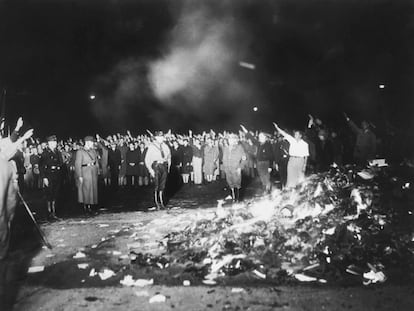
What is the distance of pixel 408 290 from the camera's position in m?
5.14

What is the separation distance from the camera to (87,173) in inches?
410

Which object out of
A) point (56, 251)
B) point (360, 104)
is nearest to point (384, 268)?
point (56, 251)

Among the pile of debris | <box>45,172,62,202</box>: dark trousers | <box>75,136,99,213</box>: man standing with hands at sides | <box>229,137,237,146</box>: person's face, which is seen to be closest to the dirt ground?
the pile of debris

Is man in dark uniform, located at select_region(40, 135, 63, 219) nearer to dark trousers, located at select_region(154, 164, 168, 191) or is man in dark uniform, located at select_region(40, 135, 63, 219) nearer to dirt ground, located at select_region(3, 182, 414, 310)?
dirt ground, located at select_region(3, 182, 414, 310)

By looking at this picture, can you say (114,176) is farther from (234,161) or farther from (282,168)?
(282,168)

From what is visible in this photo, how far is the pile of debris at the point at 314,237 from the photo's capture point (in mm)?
5883

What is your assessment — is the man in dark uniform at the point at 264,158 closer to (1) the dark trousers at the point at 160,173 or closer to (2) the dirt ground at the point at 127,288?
(1) the dark trousers at the point at 160,173

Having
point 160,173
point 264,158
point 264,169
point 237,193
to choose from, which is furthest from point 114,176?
point 264,158

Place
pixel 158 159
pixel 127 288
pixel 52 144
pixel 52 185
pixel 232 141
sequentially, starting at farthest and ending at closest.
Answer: pixel 232 141
pixel 158 159
pixel 52 185
pixel 52 144
pixel 127 288

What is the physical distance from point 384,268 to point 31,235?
6817 millimetres

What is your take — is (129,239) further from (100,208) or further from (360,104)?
(360,104)

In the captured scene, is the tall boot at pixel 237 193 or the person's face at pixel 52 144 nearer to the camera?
the person's face at pixel 52 144

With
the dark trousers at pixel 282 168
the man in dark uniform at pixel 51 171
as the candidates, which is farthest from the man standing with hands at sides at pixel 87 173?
the dark trousers at pixel 282 168

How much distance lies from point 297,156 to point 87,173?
5.51 m
